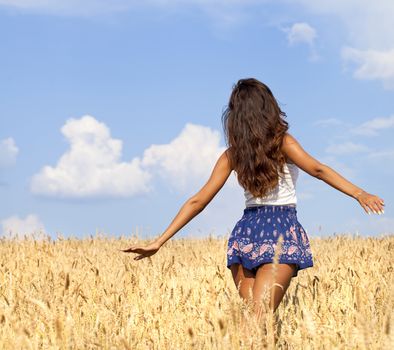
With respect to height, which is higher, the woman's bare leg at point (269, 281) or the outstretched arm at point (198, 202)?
the outstretched arm at point (198, 202)

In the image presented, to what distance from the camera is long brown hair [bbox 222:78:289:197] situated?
422 centimetres

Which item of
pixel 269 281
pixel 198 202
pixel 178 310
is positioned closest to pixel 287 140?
pixel 198 202

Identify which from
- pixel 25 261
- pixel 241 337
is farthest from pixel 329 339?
pixel 25 261

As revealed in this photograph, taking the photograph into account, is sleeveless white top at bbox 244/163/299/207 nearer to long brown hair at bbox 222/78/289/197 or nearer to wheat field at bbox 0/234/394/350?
long brown hair at bbox 222/78/289/197

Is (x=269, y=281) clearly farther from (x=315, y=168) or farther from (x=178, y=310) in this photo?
(x=178, y=310)

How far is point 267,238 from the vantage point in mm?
4195

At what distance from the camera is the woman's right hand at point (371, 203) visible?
13.3 feet

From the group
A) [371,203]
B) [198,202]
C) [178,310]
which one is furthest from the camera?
[178,310]

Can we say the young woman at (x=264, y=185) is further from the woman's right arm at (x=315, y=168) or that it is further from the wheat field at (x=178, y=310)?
the wheat field at (x=178, y=310)

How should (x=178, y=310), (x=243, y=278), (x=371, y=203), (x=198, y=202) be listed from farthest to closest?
(x=178, y=310) < (x=198, y=202) < (x=243, y=278) < (x=371, y=203)

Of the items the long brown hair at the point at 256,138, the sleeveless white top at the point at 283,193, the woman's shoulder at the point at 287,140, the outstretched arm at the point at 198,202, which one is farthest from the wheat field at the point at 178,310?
the woman's shoulder at the point at 287,140

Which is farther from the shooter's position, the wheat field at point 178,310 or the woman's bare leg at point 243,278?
the woman's bare leg at point 243,278

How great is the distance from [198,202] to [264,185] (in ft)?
1.75

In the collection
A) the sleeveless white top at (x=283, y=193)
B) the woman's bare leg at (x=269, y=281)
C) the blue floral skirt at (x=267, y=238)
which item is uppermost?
the sleeveless white top at (x=283, y=193)
